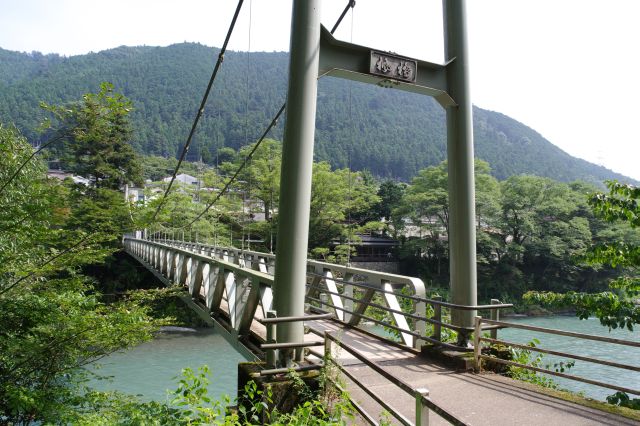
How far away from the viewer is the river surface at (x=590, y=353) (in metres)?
12.3

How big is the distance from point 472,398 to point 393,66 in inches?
107

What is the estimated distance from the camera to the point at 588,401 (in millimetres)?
3131

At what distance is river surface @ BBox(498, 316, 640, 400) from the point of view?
12.3m

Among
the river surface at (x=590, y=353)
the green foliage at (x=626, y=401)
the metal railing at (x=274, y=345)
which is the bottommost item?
the river surface at (x=590, y=353)

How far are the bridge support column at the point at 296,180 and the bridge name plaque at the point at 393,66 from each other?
2.47 feet

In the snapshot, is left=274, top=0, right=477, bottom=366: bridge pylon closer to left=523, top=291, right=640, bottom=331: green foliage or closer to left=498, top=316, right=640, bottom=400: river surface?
left=523, top=291, right=640, bottom=331: green foliage

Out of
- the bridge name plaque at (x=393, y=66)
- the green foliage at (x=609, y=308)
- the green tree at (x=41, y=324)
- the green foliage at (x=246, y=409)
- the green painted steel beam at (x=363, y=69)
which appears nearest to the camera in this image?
the green foliage at (x=246, y=409)

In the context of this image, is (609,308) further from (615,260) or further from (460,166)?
(460,166)

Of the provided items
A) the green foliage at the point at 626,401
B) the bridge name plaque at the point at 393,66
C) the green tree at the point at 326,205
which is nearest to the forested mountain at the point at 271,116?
the green tree at the point at 326,205

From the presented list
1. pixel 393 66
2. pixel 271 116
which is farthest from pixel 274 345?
pixel 271 116

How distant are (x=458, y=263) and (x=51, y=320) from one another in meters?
4.58

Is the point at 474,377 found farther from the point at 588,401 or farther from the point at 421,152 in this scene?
the point at 421,152

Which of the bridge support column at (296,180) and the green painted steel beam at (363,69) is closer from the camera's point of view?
the bridge support column at (296,180)

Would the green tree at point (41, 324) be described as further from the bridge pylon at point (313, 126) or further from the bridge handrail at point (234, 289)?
the bridge pylon at point (313, 126)
